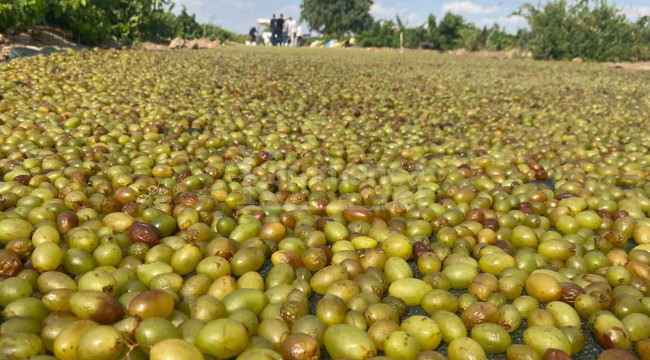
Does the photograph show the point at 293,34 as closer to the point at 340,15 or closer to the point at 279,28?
the point at 279,28

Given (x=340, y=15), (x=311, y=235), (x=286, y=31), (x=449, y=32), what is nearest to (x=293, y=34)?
(x=286, y=31)

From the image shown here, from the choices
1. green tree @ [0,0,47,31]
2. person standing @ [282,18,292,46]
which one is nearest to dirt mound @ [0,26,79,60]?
green tree @ [0,0,47,31]

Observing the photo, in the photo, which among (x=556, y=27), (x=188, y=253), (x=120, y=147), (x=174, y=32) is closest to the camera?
(x=188, y=253)

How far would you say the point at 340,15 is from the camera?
75438mm

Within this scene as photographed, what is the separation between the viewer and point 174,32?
111ft

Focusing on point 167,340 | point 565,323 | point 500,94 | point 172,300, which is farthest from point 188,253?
point 500,94

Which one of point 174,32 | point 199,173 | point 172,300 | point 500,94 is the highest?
point 174,32

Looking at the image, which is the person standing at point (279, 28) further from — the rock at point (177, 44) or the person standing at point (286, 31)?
the rock at point (177, 44)

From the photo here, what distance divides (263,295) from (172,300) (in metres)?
0.58

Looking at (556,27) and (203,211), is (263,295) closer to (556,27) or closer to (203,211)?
(203,211)

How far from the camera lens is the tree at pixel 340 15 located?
242 ft

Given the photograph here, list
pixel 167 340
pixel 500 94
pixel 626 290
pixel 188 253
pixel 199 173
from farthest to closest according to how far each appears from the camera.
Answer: pixel 500 94, pixel 199 173, pixel 188 253, pixel 626 290, pixel 167 340

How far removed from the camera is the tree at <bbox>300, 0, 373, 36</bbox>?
73688 millimetres

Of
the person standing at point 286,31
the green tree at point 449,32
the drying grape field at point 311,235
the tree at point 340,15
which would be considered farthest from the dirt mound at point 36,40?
the tree at point 340,15
